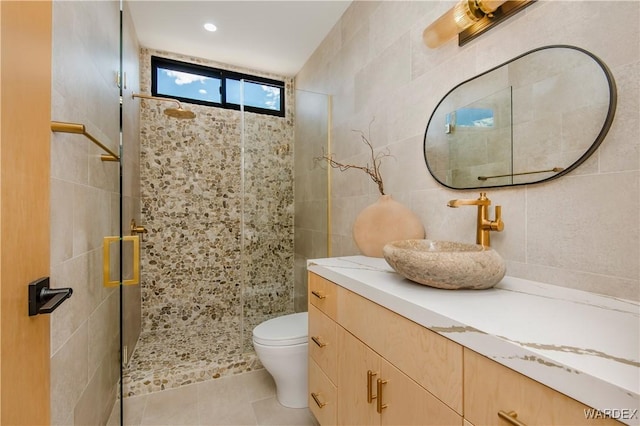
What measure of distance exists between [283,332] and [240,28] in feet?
7.97

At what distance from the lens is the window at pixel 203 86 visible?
274 cm

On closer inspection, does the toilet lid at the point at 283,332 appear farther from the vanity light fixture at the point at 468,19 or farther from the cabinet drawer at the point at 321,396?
the vanity light fixture at the point at 468,19

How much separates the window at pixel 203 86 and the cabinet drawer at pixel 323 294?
5.69ft

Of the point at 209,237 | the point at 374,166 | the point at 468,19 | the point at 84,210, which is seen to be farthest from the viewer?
the point at 209,237

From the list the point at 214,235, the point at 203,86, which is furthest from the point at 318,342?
the point at 203,86

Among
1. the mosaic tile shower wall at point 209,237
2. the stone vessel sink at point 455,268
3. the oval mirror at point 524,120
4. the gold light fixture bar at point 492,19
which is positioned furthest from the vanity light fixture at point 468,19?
the mosaic tile shower wall at point 209,237

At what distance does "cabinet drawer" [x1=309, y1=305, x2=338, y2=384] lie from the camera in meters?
1.25

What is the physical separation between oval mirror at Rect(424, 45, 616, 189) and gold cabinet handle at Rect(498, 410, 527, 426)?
0.77 m

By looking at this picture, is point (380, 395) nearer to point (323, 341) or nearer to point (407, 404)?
point (407, 404)

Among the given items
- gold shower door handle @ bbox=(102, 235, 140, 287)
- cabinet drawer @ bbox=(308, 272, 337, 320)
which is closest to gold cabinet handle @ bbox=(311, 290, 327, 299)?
cabinet drawer @ bbox=(308, 272, 337, 320)

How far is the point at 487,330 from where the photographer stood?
596 millimetres

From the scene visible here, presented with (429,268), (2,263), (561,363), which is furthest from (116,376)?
(561,363)

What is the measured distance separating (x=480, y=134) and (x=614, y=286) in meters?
0.70

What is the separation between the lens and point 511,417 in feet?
1.77
